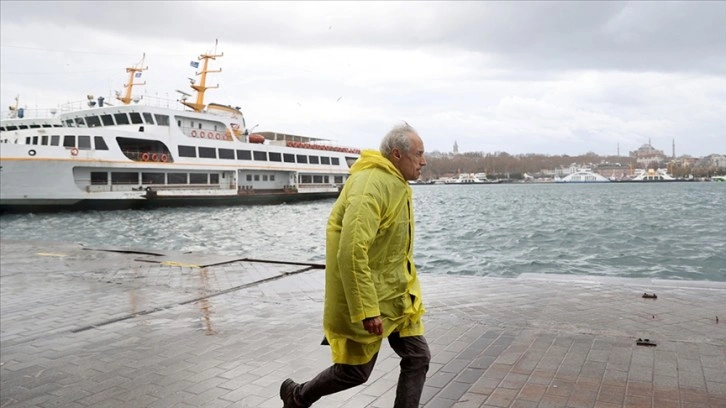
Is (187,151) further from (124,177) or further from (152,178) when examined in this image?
(124,177)

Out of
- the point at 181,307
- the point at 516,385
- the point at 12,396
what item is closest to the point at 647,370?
the point at 516,385

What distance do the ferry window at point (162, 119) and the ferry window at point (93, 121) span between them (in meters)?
4.27

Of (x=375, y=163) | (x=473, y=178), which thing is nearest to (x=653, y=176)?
(x=473, y=178)

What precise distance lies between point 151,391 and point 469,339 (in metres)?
2.72

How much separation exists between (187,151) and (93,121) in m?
6.86

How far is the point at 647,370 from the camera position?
3.85 m

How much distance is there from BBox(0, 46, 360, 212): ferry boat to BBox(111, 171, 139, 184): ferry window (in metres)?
0.06

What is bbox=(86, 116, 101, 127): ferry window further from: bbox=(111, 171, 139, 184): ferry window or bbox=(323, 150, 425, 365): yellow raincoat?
bbox=(323, 150, 425, 365): yellow raincoat

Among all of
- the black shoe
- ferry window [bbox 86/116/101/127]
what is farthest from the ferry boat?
the black shoe

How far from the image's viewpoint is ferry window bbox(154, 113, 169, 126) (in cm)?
3719

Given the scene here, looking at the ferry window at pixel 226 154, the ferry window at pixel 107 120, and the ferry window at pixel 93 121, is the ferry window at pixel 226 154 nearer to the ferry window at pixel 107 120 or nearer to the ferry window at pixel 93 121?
the ferry window at pixel 107 120

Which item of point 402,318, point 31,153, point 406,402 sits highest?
point 31,153

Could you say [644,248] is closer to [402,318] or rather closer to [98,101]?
[402,318]

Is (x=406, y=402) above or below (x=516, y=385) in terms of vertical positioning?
above
